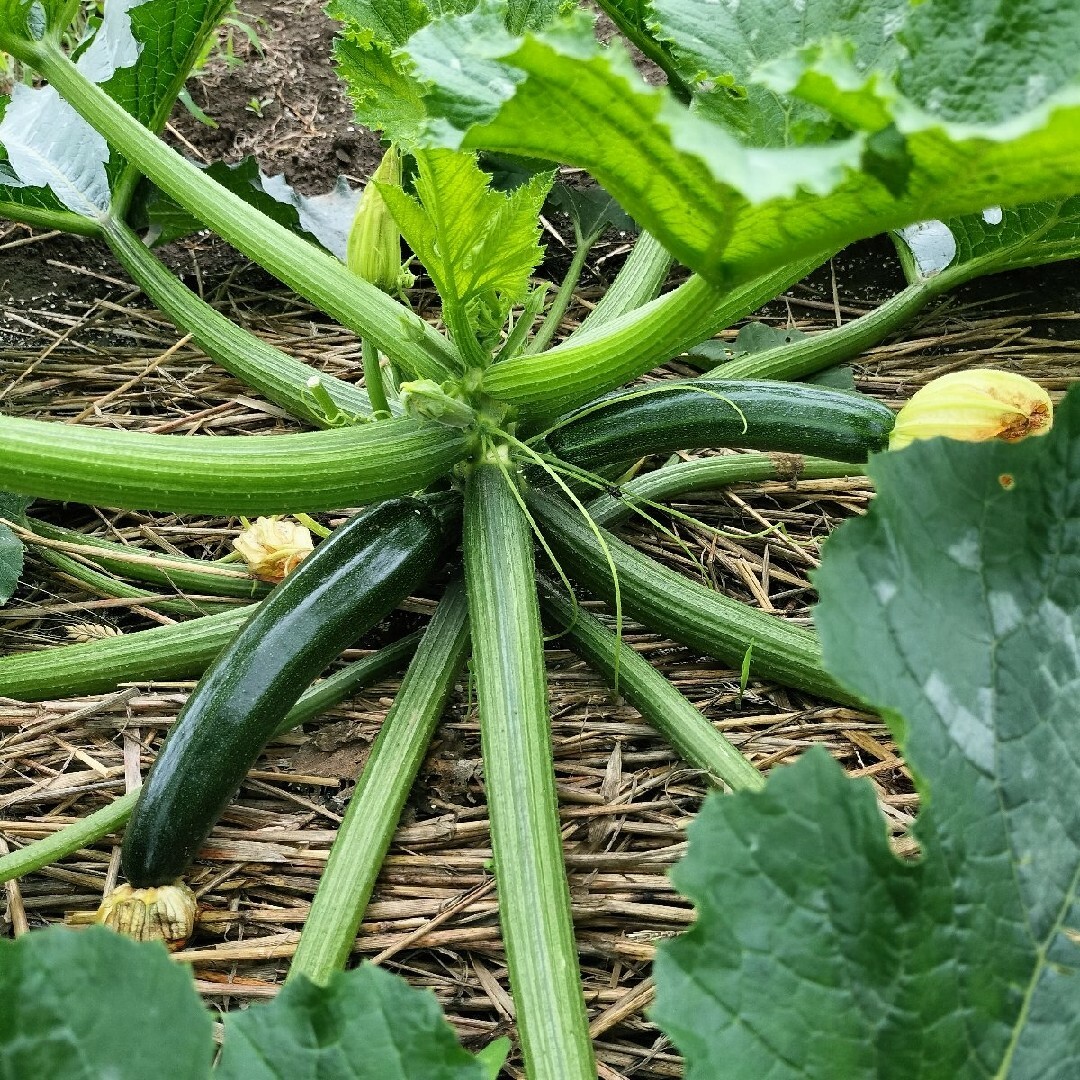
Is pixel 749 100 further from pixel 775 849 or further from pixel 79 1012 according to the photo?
pixel 79 1012

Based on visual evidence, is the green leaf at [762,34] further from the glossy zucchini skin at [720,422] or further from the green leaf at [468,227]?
the glossy zucchini skin at [720,422]

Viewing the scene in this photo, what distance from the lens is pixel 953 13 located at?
84 cm

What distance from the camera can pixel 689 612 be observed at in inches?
56.3

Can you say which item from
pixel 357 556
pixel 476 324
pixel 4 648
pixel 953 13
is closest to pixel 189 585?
pixel 4 648

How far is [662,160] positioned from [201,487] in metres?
0.60

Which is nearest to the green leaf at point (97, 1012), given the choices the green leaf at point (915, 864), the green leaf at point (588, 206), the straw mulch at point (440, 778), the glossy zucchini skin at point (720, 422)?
the green leaf at point (915, 864)

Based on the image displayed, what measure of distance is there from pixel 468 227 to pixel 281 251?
1.07ft

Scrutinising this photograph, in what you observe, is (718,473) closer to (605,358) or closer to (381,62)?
(605,358)

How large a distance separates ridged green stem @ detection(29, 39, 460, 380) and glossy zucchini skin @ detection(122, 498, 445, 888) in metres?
0.25

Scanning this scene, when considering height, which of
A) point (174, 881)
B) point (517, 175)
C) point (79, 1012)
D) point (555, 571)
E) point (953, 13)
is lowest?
point (174, 881)

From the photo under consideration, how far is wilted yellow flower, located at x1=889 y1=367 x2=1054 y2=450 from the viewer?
4.48 ft

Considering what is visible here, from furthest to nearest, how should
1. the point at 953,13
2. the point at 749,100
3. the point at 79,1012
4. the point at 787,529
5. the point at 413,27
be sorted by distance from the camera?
1. the point at 787,529
2. the point at 413,27
3. the point at 749,100
4. the point at 953,13
5. the point at 79,1012

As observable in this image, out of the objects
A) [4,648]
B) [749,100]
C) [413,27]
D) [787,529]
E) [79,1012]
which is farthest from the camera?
[787,529]

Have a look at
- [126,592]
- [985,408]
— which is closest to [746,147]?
[985,408]
